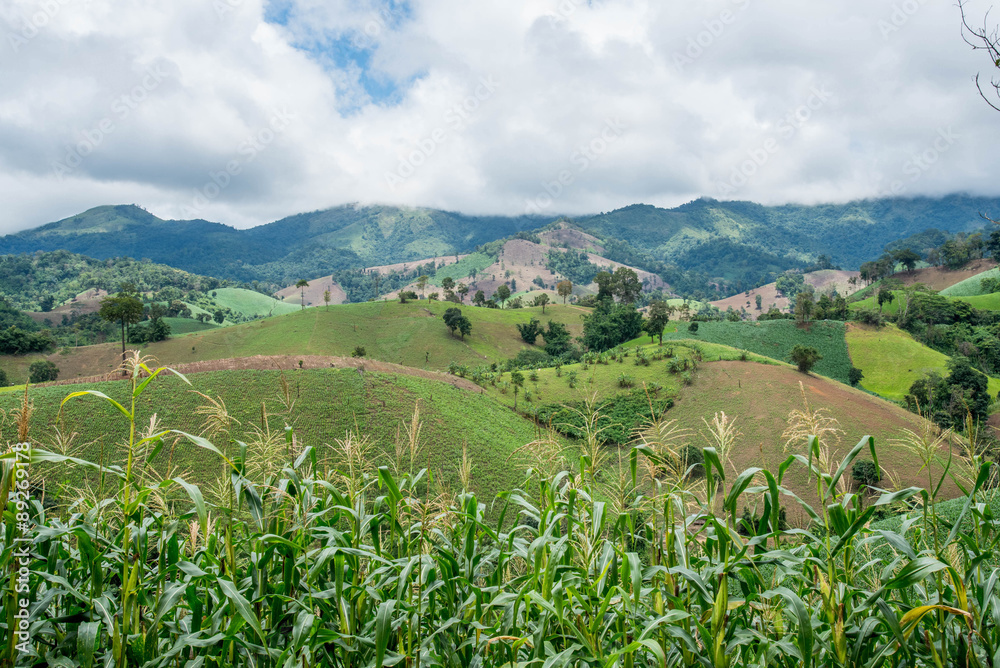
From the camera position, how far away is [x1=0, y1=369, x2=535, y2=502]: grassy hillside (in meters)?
27.5

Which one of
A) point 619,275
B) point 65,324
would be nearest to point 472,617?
point 619,275

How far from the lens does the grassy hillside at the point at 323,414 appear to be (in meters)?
27.5

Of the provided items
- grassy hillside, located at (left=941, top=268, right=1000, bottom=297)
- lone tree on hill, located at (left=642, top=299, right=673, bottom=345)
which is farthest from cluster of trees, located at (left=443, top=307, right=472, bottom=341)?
grassy hillside, located at (left=941, top=268, right=1000, bottom=297)

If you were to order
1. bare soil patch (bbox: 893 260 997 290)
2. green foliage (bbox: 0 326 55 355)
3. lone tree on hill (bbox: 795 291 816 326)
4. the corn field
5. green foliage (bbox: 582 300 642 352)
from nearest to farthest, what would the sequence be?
the corn field
green foliage (bbox: 0 326 55 355)
green foliage (bbox: 582 300 642 352)
lone tree on hill (bbox: 795 291 816 326)
bare soil patch (bbox: 893 260 997 290)

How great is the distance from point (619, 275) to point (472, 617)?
106335 mm

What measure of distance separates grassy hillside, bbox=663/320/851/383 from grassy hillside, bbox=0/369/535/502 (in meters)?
44.5

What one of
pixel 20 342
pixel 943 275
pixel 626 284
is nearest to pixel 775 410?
pixel 626 284

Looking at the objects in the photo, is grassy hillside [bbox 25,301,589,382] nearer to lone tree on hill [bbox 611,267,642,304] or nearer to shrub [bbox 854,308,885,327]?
lone tree on hill [bbox 611,267,642,304]

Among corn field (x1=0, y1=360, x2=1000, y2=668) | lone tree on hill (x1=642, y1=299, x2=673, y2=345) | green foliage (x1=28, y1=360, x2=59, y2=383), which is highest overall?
corn field (x1=0, y1=360, x2=1000, y2=668)

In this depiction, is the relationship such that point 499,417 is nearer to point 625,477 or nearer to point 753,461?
point 753,461

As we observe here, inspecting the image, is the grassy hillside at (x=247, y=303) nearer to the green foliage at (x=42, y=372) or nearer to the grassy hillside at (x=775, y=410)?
the green foliage at (x=42, y=372)

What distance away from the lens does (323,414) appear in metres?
33.2

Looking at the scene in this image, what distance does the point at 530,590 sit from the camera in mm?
3438

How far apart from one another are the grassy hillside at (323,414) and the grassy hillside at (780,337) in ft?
146
